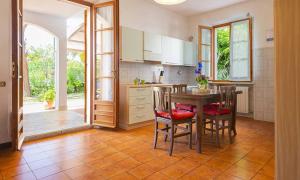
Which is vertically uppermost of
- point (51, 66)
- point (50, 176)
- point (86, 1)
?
point (86, 1)

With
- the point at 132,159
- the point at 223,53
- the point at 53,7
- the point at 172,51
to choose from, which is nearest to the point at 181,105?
the point at 132,159

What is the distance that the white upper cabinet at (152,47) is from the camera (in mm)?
4328

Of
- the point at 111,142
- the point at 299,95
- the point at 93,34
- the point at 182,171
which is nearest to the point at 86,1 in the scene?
the point at 93,34

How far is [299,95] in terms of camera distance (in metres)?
1.02

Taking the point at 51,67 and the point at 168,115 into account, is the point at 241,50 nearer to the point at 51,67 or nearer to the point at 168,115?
the point at 168,115

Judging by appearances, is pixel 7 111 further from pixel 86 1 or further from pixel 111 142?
pixel 86 1

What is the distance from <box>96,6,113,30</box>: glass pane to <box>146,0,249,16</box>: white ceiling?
1410mm

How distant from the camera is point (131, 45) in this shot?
4.05 meters

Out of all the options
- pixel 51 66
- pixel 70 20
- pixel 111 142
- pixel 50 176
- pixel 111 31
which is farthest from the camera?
pixel 51 66

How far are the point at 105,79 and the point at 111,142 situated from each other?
4.62 feet

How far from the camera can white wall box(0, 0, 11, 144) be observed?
274 centimetres

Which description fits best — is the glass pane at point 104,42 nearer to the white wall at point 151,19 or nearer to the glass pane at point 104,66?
the glass pane at point 104,66

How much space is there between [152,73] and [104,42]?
5.01ft

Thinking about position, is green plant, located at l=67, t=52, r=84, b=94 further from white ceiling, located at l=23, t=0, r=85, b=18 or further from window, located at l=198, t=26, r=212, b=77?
window, located at l=198, t=26, r=212, b=77
